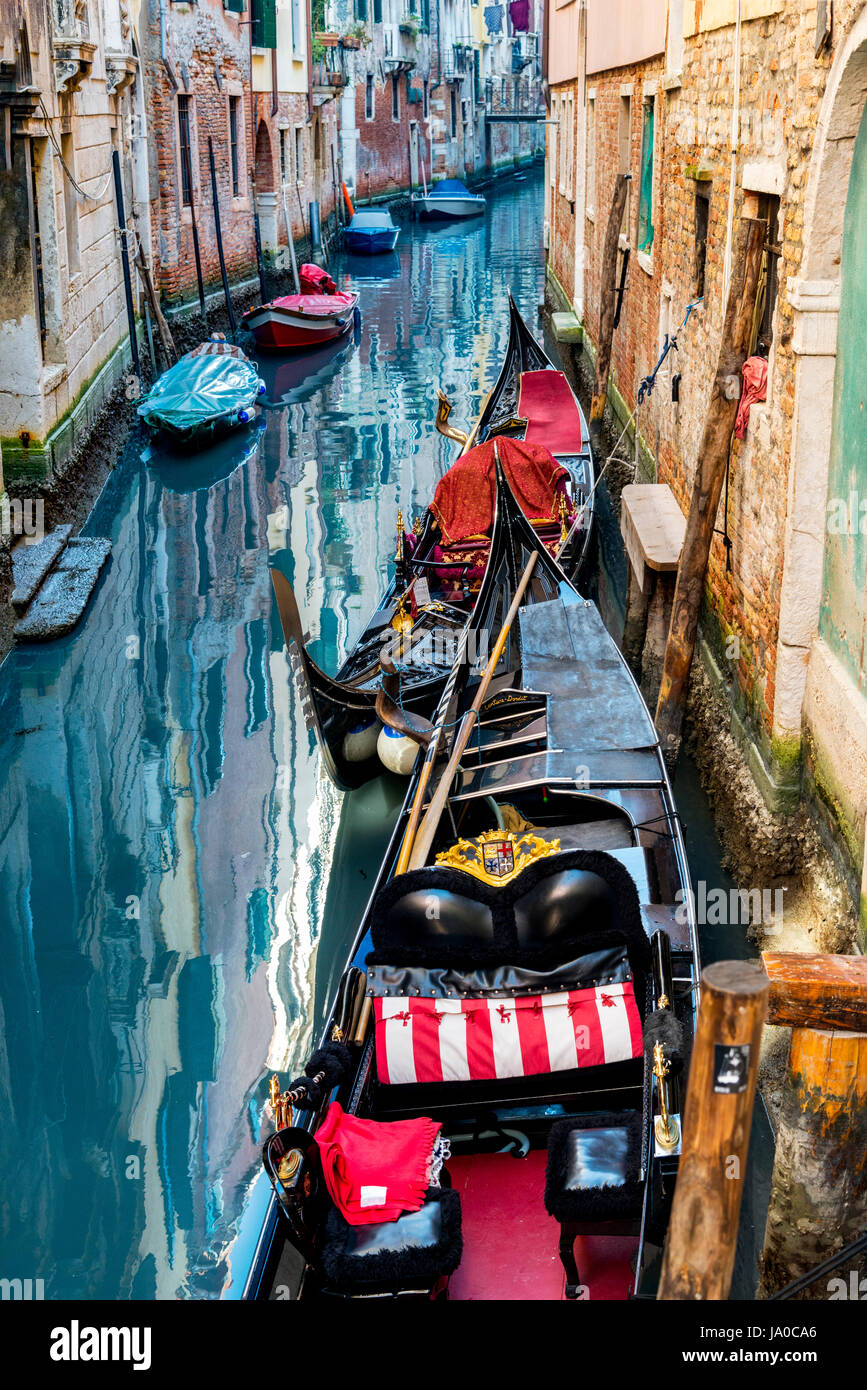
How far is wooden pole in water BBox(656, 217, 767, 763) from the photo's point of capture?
4.57 m

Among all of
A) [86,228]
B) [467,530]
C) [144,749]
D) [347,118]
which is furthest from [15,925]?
[347,118]

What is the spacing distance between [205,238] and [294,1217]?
47.2 feet

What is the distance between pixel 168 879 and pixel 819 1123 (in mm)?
3063

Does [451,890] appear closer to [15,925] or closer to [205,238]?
[15,925]

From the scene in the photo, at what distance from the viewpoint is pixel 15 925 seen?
189 inches

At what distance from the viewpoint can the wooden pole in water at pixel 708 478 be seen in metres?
4.57

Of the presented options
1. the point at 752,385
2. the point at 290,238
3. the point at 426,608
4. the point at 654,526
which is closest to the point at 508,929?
the point at 752,385

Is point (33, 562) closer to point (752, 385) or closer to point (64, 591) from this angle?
point (64, 591)

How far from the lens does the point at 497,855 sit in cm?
351

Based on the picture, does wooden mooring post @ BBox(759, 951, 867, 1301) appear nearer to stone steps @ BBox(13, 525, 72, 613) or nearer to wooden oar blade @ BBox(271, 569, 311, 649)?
wooden oar blade @ BBox(271, 569, 311, 649)

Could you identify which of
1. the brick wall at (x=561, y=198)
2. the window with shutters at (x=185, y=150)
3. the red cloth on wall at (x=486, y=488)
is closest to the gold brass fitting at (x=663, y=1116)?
the red cloth on wall at (x=486, y=488)

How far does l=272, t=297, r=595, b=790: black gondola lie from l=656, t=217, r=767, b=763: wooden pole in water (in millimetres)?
868

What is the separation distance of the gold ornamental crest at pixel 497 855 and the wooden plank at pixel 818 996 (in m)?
1.15

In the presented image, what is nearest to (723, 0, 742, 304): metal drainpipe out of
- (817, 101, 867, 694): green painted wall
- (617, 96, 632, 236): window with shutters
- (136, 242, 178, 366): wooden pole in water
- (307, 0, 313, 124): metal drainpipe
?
(817, 101, 867, 694): green painted wall
